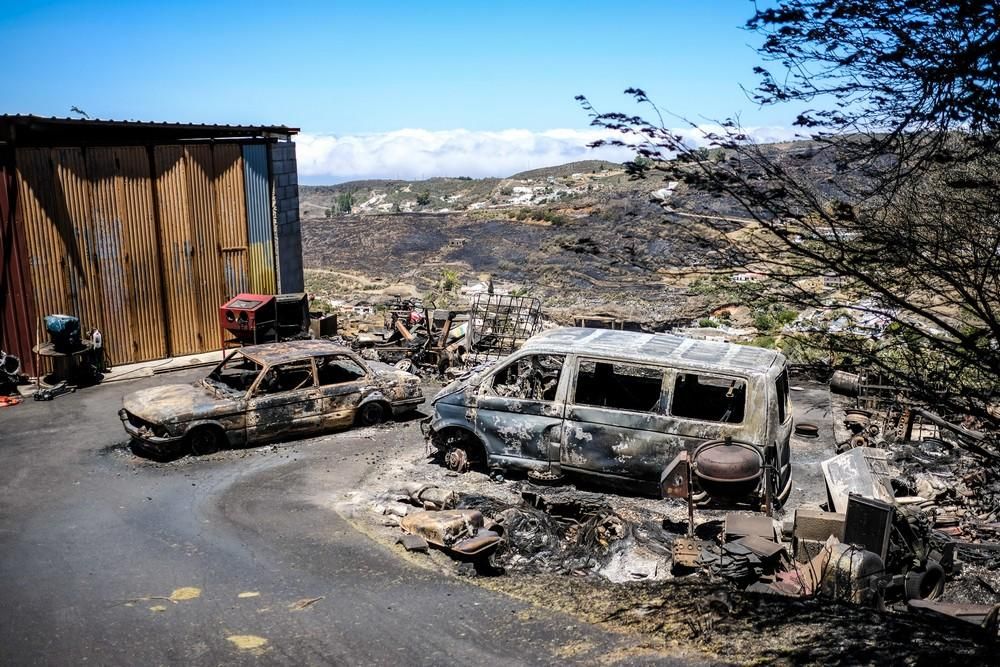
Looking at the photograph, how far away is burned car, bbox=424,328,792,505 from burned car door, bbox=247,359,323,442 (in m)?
2.10

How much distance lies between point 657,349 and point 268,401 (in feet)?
17.3

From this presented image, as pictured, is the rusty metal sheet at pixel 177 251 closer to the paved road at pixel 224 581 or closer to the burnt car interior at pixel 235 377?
the burnt car interior at pixel 235 377

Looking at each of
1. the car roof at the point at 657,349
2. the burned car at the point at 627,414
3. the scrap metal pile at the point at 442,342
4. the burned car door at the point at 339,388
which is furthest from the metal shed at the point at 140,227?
the car roof at the point at 657,349

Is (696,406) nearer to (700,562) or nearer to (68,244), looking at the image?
(700,562)

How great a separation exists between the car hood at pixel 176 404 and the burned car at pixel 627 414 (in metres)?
2.91

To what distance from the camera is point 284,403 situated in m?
11.4

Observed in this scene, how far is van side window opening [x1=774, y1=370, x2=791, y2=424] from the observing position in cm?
924

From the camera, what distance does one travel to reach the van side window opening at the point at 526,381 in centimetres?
1031

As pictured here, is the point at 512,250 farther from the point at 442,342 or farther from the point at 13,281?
the point at 13,281

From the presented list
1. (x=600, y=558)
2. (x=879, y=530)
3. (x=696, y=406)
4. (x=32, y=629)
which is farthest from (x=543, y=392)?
(x=32, y=629)

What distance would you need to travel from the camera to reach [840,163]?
17.8 ft

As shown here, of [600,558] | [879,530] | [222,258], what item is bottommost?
[600,558]

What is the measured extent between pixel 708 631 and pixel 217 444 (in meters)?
7.16

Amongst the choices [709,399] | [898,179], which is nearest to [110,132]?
[709,399]
